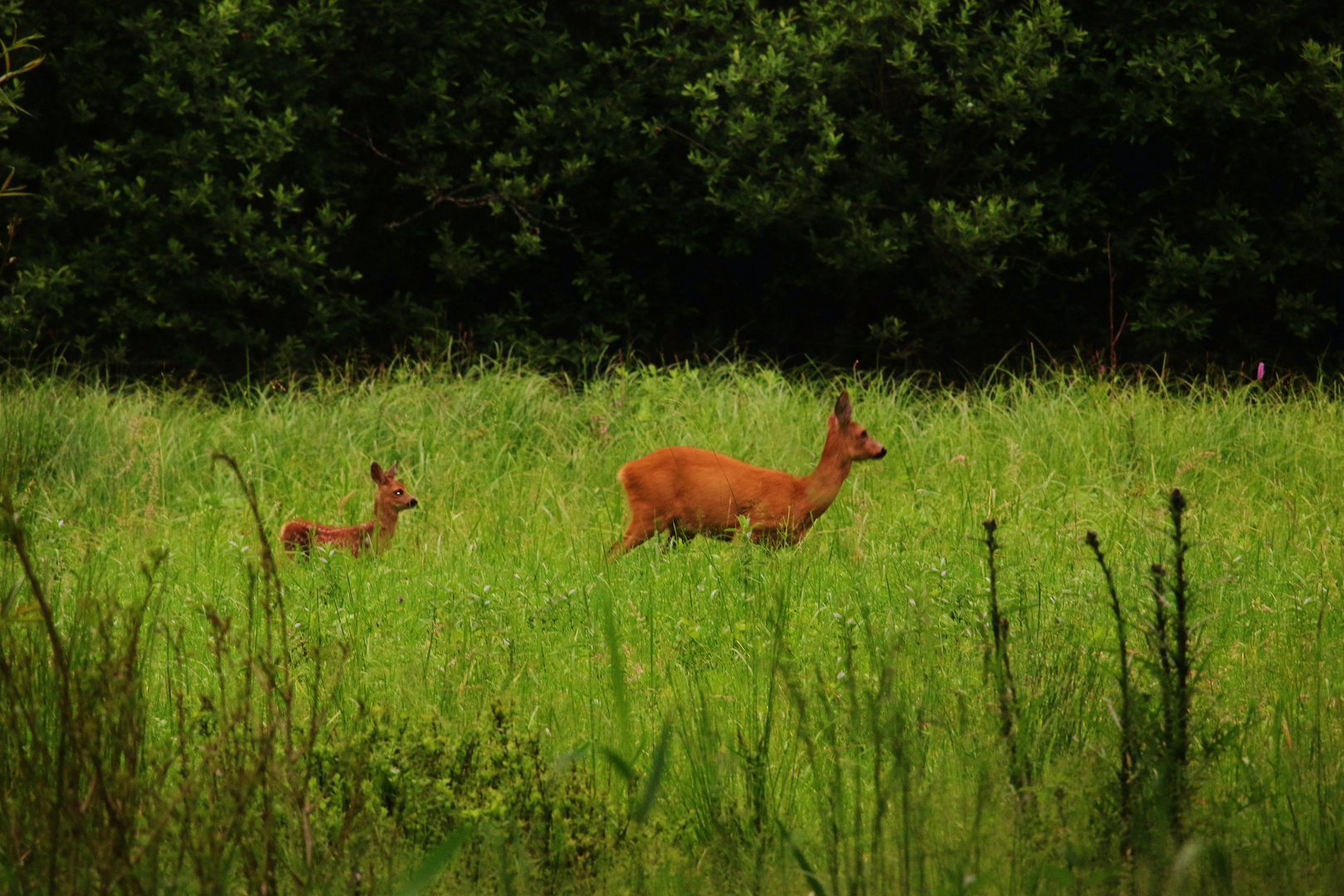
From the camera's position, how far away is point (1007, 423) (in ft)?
28.2

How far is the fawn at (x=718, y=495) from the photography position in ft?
20.6

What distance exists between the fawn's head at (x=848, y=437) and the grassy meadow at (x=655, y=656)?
404 mm

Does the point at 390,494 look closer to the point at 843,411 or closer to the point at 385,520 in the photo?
the point at 385,520

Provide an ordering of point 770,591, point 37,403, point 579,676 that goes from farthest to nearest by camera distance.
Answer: point 37,403 < point 770,591 < point 579,676

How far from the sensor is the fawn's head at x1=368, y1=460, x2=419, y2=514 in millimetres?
6746

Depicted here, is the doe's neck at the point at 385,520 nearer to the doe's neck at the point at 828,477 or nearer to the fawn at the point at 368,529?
the fawn at the point at 368,529

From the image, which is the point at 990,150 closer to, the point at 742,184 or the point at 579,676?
the point at 742,184

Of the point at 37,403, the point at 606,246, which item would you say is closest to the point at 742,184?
the point at 606,246

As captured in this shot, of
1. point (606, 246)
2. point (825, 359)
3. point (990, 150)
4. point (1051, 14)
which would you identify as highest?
point (1051, 14)

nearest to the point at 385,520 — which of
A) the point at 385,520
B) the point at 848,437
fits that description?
the point at 385,520

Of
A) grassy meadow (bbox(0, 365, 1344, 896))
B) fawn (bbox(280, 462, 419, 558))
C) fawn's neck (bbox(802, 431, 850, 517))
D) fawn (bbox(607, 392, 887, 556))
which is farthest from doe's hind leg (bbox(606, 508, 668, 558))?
fawn (bbox(280, 462, 419, 558))

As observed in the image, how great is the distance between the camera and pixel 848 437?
6480 mm

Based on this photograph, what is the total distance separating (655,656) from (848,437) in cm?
235

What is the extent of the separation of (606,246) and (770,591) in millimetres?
10674
